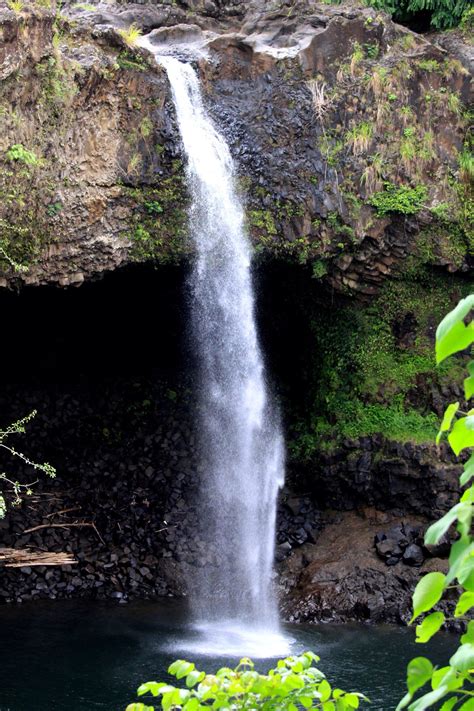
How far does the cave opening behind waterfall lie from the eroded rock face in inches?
41.2

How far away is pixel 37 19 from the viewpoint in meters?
12.4

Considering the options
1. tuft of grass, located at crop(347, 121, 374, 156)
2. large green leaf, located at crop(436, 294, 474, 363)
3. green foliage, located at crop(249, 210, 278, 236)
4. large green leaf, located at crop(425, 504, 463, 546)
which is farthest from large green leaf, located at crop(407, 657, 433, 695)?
tuft of grass, located at crop(347, 121, 374, 156)

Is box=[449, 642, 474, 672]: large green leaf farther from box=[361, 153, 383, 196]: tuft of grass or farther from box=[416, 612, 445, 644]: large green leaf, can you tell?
box=[361, 153, 383, 196]: tuft of grass

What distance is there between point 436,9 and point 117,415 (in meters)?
11.1

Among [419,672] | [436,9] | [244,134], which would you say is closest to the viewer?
[419,672]

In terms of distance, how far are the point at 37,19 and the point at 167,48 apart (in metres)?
3.59

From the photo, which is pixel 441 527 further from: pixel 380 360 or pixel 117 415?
pixel 117 415

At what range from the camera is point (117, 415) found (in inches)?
672

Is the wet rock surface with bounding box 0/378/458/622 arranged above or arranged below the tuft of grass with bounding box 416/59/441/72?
below

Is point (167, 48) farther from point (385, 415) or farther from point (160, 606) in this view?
point (160, 606)

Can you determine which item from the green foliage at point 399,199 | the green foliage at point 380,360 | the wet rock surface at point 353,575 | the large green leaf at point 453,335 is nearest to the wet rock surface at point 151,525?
the wet rock surface at point 353,575

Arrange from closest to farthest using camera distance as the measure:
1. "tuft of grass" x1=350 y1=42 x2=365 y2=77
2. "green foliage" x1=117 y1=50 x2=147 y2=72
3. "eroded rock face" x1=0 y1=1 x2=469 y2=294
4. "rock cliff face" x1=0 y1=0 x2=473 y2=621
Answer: "eroded rock face" x1=0 y1=1 x2=469 y2=294 < "rock cliff face" x1=0 y1=0 x2=473 y2=621 < "green foliage" x1=117 y1=50 x2=147 y2=72 < "tuft of grass" x1=350 y1=42 x2=365 y2=77

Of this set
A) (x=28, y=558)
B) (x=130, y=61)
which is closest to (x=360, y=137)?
(x=130, y=61)

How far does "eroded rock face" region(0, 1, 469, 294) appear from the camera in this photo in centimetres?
1269
